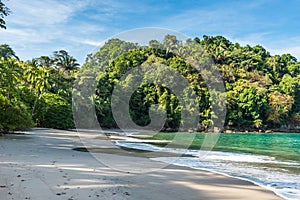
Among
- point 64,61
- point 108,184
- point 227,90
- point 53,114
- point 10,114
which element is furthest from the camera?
point 227,90

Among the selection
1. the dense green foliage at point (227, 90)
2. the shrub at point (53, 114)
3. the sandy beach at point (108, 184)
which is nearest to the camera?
the sandy beach at point (108, 184)

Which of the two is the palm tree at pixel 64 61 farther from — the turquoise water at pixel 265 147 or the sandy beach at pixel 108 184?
the sandy beach at pixel 108 184

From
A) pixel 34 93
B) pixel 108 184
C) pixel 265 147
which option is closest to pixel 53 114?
pixel 34 93

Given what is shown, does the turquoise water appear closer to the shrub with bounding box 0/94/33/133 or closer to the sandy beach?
the sandy beach

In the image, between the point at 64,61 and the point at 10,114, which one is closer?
the point at 10,114

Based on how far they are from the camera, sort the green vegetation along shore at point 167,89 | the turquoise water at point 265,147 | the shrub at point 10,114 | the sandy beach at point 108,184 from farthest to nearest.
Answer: the green vegetation along shore at point 167,89 → the turquoise water at point 265,147 → the shrub at point 10,114 → the sandy beach at point 108,184

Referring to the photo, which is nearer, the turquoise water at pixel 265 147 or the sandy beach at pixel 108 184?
the sandy beach at pixel 108 184

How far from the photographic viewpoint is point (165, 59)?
62.0m

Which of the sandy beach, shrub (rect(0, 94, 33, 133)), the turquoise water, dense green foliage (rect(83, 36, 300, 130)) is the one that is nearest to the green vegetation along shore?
dense green foliage (rect(83, 36, 300, 130))

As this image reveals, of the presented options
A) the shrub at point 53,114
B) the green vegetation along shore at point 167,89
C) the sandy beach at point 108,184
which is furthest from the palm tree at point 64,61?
the sandy beach at point 108,184

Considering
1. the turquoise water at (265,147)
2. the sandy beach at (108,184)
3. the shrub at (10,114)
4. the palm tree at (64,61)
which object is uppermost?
the palm tree at (64,61)

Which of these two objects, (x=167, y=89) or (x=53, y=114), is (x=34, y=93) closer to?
(x=53, y=114)

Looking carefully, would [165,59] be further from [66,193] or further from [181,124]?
[66,193]

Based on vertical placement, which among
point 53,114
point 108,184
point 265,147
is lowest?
point 265,147
